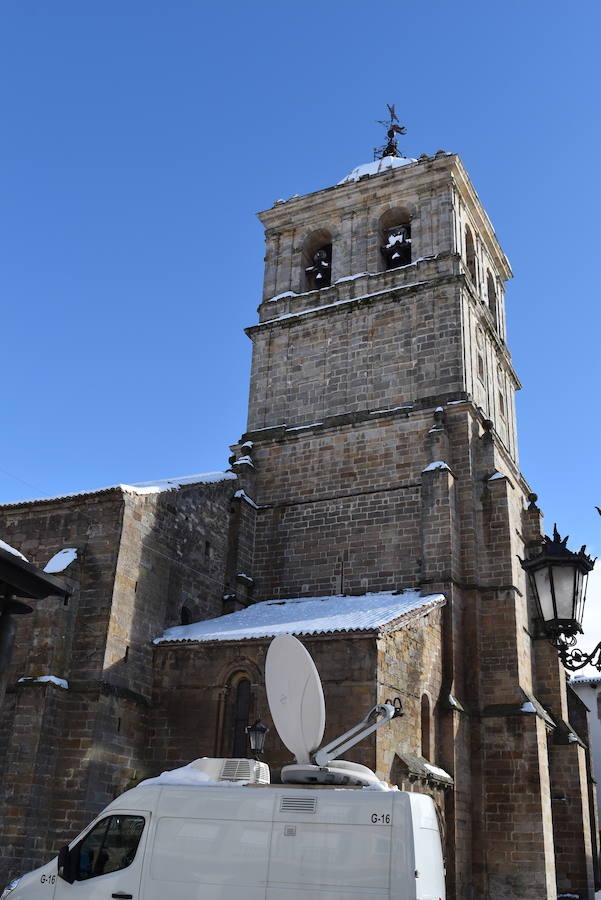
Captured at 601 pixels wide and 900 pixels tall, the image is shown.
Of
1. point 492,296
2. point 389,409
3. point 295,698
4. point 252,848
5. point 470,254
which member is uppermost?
point 470,254

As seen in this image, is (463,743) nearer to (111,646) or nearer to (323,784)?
(111,646)

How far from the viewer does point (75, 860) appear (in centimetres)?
873

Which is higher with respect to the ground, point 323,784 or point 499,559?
point 499,559

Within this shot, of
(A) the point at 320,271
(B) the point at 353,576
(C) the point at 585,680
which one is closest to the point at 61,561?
(B) the point at 353,576

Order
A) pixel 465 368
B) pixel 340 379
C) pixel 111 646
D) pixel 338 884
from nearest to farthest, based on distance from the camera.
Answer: pixel 338 884 < pixel 111 646 < pixel 465 368 < pixel 340 379

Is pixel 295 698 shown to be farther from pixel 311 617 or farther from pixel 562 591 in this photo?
pixel 311 617

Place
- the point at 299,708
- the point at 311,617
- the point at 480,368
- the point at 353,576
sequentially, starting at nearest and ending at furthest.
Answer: the point at 299,708 → the point at 311,617 → the point at 353,576 → the point at 480,368

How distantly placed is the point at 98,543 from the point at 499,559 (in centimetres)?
995

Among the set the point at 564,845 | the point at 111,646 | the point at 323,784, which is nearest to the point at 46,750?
the point at 111,646

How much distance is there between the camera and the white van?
25.2 ft

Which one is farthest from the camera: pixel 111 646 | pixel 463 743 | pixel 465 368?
pixel 465 368

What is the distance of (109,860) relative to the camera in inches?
341

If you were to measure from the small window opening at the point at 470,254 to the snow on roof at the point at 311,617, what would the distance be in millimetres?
12372

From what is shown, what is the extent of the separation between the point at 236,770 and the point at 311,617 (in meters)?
9.81
